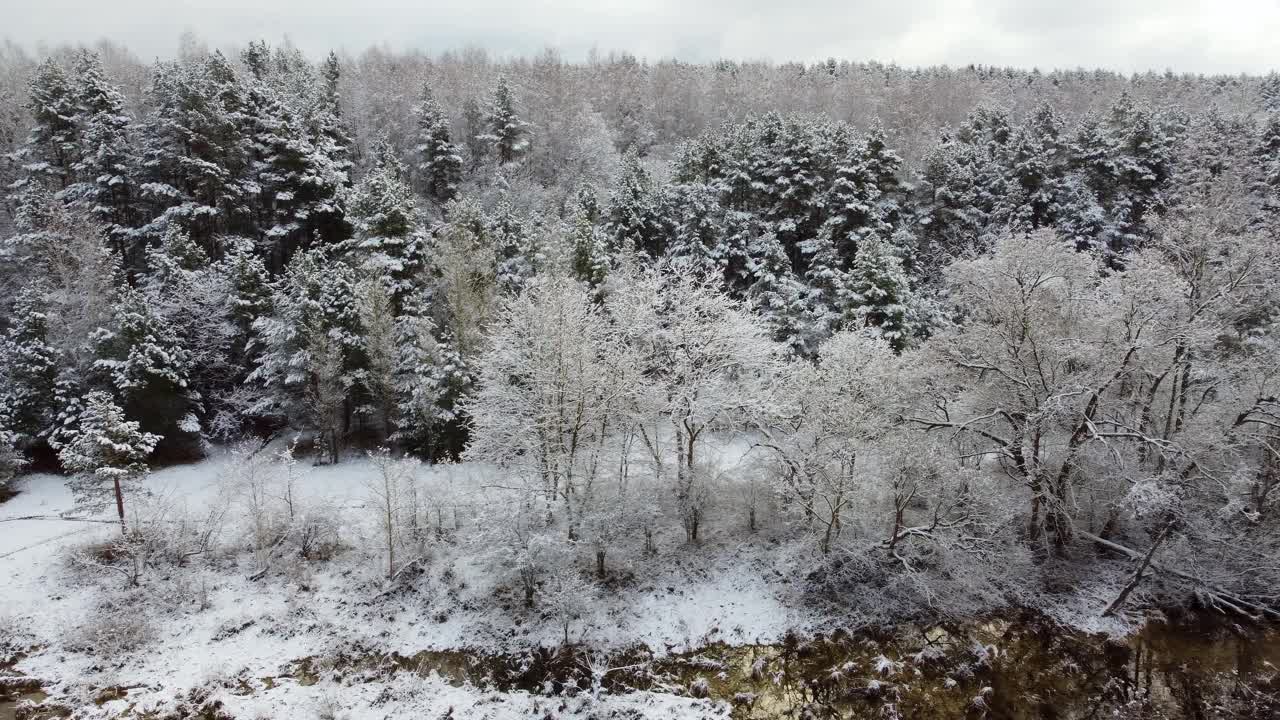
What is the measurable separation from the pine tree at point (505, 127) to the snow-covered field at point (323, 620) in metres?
40.2

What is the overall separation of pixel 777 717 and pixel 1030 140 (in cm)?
4643

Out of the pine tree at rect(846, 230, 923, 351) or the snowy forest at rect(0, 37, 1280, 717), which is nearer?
the snowy forest at rect(0, 37, 1280, 717)

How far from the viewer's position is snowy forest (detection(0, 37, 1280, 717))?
2166cm

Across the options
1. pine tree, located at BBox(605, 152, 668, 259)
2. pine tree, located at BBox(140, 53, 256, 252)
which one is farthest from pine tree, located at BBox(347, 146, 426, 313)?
pine tree, located at BBox(605, 152, 668, 259)

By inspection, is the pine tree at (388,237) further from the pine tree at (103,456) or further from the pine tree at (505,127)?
the pine tree at (505,127)

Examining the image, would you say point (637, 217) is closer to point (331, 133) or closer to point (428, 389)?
point (428, 389)

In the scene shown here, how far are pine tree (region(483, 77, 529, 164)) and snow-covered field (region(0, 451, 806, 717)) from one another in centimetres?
4024

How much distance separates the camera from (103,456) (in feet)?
82.3

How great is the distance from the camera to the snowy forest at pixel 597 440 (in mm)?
21656

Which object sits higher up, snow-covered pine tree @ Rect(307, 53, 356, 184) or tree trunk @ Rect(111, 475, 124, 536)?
snow-covered pine tree @ Rect(307, 53, 356, 184)

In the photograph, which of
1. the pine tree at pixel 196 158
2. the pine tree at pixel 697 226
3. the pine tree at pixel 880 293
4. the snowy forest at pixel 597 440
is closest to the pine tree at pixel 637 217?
the pine tree at pixel 697 226

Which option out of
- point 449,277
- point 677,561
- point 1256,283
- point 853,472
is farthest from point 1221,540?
point 449,277

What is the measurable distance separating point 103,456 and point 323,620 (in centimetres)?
1141

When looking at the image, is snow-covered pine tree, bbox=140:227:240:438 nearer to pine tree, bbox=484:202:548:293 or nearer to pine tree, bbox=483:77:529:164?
Answer: pine tree, bbox=484:202:548:293
